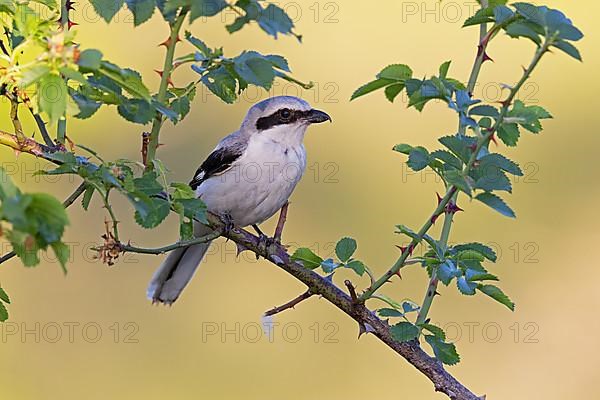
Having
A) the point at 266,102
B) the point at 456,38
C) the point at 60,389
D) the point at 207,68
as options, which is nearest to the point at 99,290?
the point at 60,389

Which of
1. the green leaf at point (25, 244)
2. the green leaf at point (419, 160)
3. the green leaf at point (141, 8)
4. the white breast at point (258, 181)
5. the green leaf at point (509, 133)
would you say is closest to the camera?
the green leaf at point (25, 244)

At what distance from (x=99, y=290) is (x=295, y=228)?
1.73m

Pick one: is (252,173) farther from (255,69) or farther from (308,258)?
(255,69)

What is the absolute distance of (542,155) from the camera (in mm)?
9477

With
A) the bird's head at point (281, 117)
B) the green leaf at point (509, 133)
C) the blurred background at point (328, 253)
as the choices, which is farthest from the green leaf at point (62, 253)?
the blurred background at point (328, 253)

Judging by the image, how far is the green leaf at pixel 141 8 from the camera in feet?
7.20

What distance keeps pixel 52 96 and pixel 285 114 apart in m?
3.10

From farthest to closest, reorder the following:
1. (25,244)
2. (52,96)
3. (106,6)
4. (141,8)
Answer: (106,6)
(141,8)
(52,96)
(25,244)

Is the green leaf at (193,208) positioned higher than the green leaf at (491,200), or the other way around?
the green leaf at (491,200)

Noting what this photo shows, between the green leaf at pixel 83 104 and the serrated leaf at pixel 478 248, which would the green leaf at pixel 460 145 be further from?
the green leaf at pixel 83 104

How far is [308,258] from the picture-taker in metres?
2.70

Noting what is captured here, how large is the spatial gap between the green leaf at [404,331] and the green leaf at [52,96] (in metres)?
1.08

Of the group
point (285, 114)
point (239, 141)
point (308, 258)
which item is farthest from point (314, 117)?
point (308, 258)

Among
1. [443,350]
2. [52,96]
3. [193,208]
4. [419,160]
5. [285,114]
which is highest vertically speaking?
[285,114]
